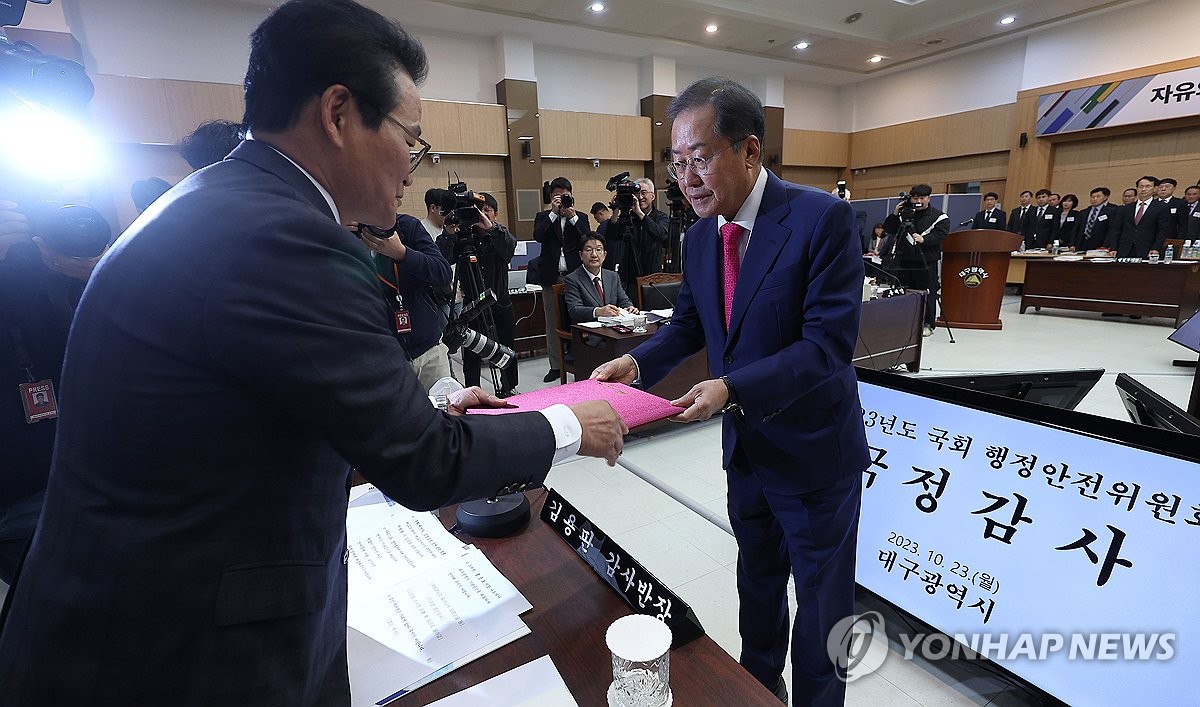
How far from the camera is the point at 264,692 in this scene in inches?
22.8

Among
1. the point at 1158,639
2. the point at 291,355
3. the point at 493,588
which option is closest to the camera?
the point at 291,355

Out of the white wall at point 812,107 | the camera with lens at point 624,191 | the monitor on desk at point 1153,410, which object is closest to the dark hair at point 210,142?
the monitor on desk at point 1153,410

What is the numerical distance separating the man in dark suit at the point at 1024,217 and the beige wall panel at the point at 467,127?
8041 millimetres

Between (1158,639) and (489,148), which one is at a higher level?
(489,148)

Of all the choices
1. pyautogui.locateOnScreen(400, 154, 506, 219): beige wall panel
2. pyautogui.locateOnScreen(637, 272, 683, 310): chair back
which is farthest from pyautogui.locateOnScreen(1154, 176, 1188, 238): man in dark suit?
pyautogui.locateOnScreen(400, 154, 506, 219): beige wall panel

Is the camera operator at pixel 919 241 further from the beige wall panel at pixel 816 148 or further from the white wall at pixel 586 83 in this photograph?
the beige wall panel at pixel 816 148

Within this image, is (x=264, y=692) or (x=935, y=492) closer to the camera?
(x=264, y=692)

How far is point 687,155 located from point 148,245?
0.98 m

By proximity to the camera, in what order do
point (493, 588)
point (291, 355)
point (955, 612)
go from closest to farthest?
point (291, 355) < point (493, 588) < point (955, 612)

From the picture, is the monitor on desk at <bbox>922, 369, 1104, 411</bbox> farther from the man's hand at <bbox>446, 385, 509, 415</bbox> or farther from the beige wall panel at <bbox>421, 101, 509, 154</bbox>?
the beige wall panel at <bbox>421, 101, 509, 154</bbox>

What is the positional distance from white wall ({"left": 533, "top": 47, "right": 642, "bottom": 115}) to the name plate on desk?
872 centimetres

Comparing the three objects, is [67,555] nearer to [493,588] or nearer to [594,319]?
[493,588]

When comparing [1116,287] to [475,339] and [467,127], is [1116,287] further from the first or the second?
[467,127]

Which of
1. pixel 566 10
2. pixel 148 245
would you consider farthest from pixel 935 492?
pixel 566 10
